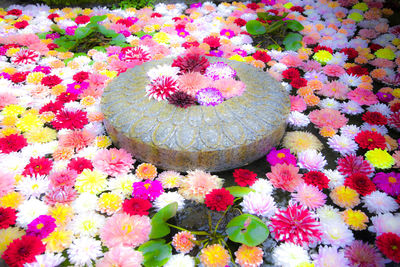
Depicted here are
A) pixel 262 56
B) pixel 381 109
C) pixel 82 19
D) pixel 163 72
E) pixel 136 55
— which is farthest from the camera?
pixel 82 19

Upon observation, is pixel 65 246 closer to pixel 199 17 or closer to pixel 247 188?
pixel 247 188

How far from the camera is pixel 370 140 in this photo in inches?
88.0

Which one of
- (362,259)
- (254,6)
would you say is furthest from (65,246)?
(254,6)

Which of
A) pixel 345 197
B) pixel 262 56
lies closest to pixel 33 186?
pixel 345 197

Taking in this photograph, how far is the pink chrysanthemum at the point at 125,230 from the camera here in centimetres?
161

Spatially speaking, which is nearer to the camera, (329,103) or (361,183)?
(361,183)

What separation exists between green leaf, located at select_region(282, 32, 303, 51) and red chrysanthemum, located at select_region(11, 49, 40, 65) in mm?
2404

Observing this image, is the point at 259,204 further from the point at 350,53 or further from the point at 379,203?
the point at 350,53

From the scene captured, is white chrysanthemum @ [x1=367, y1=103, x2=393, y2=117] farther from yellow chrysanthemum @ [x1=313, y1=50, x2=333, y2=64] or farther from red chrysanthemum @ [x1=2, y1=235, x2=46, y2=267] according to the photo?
red chrysanthemum @ [x1=2, y1=235, x2=46, y2=267]

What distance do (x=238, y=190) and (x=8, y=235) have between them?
119cm

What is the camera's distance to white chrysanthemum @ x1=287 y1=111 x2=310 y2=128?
2.41 m

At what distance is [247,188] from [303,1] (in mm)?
3318

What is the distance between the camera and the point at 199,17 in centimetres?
388

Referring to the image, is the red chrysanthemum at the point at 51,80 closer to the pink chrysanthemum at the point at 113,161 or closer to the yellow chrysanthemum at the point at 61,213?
the pink chrysanthemum at the point at 113,161
